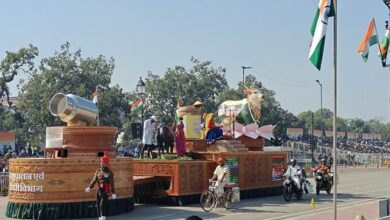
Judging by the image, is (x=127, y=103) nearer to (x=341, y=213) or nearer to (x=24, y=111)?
(x=24, y=111)

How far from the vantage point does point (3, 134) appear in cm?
3812

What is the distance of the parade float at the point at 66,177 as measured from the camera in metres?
17.2

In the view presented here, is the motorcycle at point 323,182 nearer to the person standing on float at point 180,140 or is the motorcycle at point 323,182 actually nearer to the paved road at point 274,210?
the paved road at point 274,210

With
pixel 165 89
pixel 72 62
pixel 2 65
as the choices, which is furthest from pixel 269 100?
pixel 2 65

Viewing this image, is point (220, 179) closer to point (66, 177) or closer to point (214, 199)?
point (214, 199)

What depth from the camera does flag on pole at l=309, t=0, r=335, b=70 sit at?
1308 centimetres

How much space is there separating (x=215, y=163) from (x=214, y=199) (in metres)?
3.44

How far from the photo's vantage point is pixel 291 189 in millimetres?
24188

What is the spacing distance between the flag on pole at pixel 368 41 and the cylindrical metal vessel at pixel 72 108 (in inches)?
345

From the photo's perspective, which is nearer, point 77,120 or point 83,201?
point 83,201

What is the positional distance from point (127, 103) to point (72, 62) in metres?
6.34

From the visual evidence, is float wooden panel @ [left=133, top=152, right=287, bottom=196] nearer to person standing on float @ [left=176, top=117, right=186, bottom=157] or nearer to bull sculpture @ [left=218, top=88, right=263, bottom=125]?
person standing on float @ [left=176, top=117, right=186, bottom=157]

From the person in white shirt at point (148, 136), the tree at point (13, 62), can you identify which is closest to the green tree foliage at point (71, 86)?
the tree at point (13, 62)

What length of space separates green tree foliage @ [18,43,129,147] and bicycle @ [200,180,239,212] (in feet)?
109
